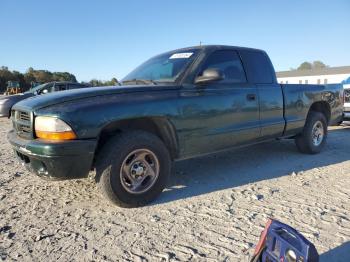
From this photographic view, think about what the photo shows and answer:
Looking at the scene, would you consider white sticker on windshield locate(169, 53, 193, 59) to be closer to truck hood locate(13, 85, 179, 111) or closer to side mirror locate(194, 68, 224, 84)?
side mirror locate(194, 68, 224, 84)


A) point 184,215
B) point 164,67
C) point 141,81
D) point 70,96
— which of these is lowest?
point 184,215

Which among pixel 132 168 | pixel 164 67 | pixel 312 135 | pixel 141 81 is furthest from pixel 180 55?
pixel 312 135

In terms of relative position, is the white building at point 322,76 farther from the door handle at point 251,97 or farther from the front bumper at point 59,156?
the front bumper at point 59,156

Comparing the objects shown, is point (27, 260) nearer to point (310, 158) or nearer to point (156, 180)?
point (156, 180)

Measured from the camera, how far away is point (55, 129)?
3.13 m

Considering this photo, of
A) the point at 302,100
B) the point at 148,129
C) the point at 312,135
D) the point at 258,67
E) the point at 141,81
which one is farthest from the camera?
the point at 312,135

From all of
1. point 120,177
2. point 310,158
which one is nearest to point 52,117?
point 120,177

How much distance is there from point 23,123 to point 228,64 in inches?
110

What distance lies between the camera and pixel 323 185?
14.2ft

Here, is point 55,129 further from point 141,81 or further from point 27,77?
point 27,77

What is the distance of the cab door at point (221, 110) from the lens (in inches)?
158

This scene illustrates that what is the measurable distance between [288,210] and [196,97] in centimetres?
164

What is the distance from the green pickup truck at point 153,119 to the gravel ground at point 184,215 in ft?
1.42

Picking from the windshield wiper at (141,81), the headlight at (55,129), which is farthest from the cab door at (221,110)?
the headlight at (55,129)
